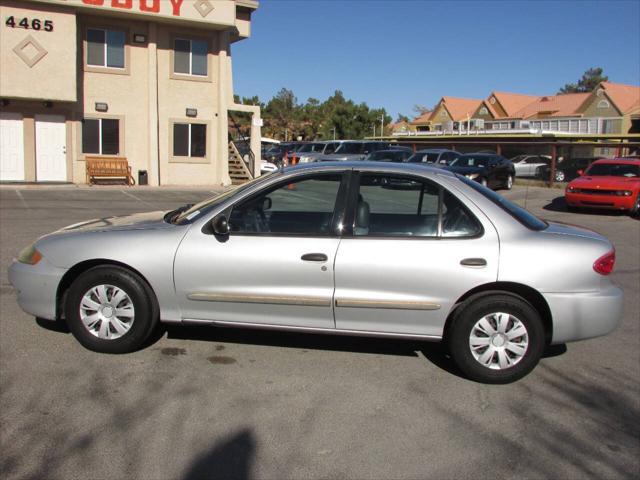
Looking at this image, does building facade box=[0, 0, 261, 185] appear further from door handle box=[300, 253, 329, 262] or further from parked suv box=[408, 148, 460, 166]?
door handle box=[300, 253, 329, 262]

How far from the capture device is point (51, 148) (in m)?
23.3

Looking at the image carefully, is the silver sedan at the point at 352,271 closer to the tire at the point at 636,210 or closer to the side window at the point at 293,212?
the side window at the point at 293,212

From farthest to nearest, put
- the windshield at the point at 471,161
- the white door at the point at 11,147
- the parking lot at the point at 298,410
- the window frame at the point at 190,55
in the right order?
the windshield at the point at 471,161 < the window frame at the point at 190,55 < the white door at the point at 11,147 < the parking lot at the point at 298,410

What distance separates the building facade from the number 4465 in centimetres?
3

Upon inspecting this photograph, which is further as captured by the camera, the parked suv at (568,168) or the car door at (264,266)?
the parked suv at (568,168)

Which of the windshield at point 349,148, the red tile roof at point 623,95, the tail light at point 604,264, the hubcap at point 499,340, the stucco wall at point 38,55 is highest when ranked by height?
the red tile roof at point 623,95

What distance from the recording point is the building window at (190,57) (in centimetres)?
2509

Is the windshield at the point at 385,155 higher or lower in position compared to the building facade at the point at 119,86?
lower

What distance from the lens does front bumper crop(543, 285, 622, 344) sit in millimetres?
4844

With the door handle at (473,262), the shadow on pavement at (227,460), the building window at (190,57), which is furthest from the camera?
the building window at (190,57)

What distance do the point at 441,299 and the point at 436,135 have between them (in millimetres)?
51608

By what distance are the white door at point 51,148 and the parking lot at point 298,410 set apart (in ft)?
61.2

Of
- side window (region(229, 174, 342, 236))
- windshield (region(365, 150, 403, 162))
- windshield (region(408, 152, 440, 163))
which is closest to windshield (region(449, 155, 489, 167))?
windshield (region(408, 152, 440, 163))

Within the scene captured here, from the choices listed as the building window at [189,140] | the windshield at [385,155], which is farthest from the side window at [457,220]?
the windshield at [385,155]
